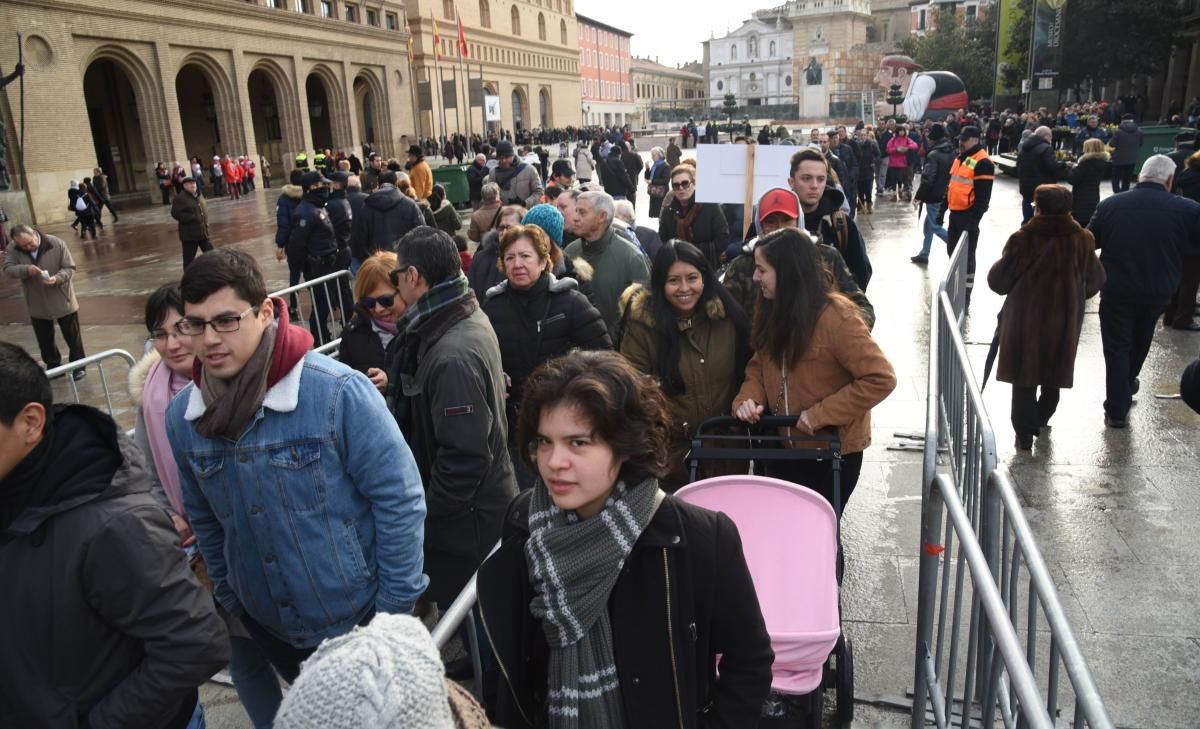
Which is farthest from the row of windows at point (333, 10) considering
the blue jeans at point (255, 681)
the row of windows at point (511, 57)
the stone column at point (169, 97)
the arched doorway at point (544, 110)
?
the blue jeans at point (255, 681)

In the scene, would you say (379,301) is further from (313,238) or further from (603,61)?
(603,61)

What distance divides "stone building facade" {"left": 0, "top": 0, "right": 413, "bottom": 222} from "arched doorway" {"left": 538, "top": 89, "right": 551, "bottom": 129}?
2961 centimetres

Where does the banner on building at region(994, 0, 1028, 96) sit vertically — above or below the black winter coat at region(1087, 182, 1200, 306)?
above

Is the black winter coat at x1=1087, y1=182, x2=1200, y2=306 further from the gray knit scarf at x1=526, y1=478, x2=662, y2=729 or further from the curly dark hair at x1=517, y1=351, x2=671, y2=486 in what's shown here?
the gray knit scarf at x1=526, y1=478, x2=662, y2=729

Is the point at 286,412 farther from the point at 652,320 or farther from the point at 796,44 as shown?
the point at 796,44

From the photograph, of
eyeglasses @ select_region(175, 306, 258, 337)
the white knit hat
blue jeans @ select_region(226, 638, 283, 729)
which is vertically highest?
eyeglasses @ select_region(175, 306, 258, 337)

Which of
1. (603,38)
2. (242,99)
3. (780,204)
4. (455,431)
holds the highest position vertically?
(603,38)

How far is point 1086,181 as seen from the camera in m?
10.7

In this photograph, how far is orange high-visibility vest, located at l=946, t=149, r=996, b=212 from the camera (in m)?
9.68

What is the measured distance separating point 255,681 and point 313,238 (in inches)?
293

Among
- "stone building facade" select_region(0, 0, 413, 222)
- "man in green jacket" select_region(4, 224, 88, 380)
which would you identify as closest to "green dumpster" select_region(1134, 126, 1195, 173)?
"man in green jacket" select_region(4, 224, 88, 380)

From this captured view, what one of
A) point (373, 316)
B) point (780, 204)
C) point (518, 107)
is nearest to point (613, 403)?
point (373, 316)

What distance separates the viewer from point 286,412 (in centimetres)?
226

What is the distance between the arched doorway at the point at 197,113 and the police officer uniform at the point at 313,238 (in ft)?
105
